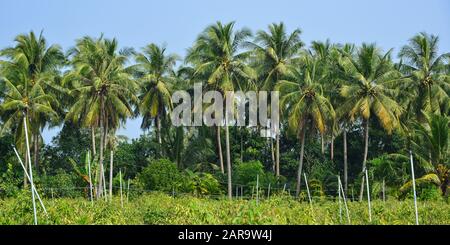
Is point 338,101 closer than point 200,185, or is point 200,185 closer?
point 200,185

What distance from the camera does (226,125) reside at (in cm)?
2850

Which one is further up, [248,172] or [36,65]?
[36,65]

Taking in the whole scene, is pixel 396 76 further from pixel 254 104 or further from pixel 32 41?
pixel 32 41

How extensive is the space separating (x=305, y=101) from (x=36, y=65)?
13.1m

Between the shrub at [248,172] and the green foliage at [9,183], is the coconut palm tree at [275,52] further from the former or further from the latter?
the green foliage at [9,183]

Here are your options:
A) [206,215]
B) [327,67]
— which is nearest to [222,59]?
[327,67]

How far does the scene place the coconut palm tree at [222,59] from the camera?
28.8 m

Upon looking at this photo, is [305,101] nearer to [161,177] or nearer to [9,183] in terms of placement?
[161,177]

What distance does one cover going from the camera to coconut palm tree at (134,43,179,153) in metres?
31.5

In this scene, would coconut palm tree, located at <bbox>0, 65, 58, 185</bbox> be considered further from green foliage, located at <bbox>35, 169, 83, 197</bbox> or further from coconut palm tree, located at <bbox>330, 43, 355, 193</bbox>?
coconut palm tree, located at <bbox>330, 43, 355, 193</bbox>
